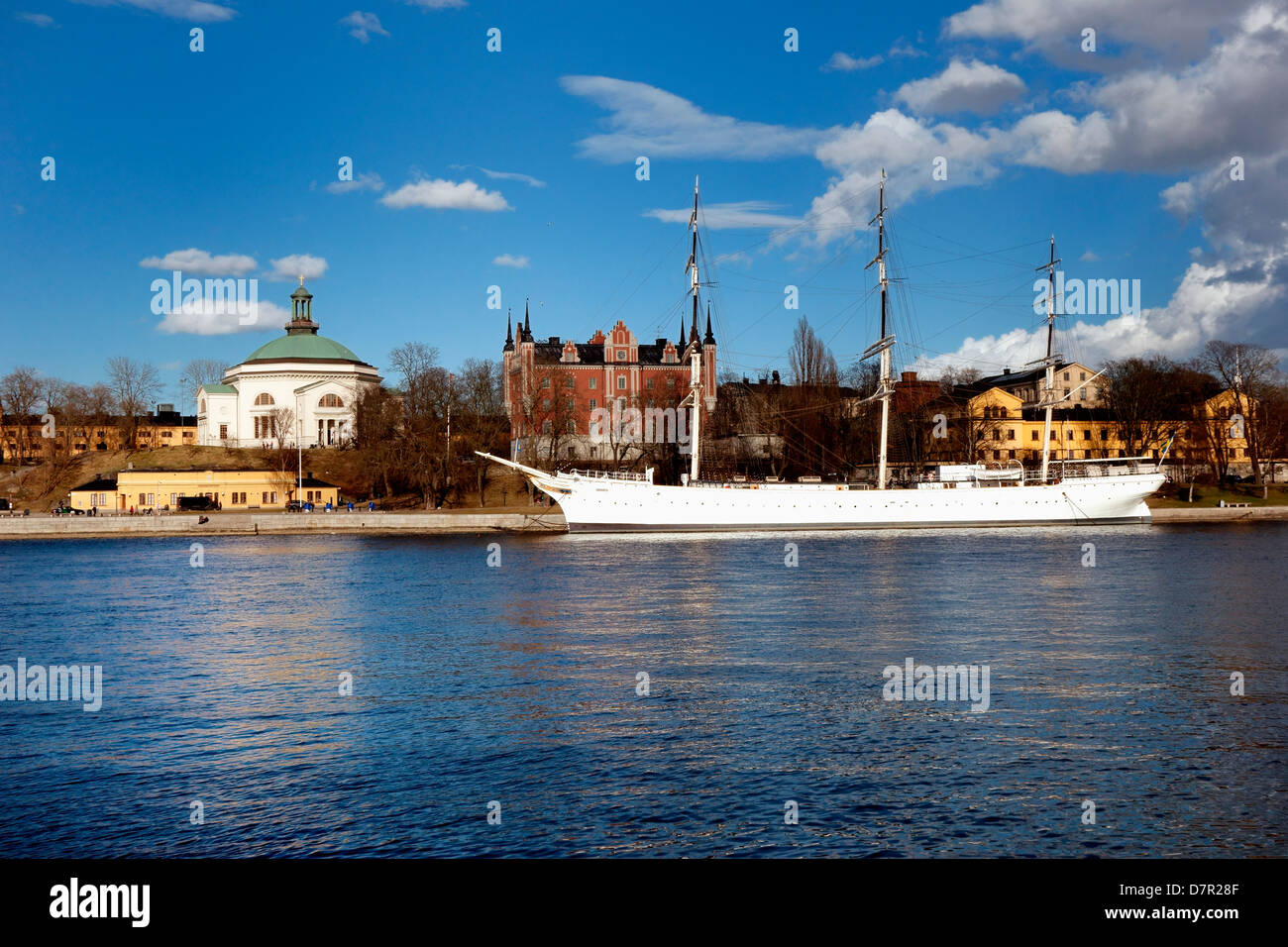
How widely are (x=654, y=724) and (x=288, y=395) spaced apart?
109635mm

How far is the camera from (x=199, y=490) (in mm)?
87750

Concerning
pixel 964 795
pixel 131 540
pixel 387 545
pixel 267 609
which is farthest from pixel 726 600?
pixel 131 540

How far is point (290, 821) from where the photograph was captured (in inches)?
483

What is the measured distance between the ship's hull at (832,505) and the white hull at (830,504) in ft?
0.23

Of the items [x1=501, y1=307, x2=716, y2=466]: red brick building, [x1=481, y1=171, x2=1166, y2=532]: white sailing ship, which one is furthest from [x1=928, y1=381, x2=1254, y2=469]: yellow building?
[x1=501, y1=307, x2=716, y2=466]: red brick building

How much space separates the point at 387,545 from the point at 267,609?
28.4m

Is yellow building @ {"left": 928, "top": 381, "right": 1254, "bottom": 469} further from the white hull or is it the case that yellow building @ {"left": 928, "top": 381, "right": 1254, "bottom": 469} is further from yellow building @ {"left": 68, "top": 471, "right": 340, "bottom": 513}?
yellow building @ {"left": 68, "top": 471, "right": 340, "bottom": 513}

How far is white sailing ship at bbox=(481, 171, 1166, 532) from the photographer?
70812 mm

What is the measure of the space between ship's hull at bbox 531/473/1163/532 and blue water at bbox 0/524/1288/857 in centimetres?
3408

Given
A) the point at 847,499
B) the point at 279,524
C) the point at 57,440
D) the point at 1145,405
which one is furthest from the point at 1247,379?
the point at 57,440

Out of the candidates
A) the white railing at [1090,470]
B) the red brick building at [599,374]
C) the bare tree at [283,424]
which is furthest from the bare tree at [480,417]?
the white railing at [1090,470]

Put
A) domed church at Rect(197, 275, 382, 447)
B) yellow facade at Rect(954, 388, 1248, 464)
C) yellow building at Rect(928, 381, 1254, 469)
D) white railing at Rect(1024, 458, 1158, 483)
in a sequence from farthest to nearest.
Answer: domed church at Rect(197, 275, 382, 447) < yellow facade at Rect(954, 388, 1248, 464) < yellow building at Rect(928, 381, 1254, 469) < white railing at Rect(1024, 458, 1158, 483)

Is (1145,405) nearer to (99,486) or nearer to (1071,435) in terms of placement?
(1071,435)
